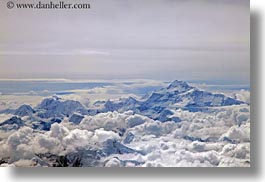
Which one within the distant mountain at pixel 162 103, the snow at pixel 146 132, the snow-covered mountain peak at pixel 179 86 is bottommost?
the snow at pixel 146 132

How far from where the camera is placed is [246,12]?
6.06 ft

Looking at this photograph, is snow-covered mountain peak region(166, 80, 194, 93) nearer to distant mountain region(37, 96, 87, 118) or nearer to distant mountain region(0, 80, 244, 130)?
distant mountain region(0, 80, 244, 130)

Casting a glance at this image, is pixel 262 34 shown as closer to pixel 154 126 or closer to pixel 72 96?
pixel 154 126

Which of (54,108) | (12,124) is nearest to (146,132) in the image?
(54,108)

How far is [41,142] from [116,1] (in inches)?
23.3

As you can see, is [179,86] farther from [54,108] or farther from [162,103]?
[54,108]

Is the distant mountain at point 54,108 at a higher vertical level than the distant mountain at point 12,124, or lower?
higher

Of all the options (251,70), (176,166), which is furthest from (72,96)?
(251,70)

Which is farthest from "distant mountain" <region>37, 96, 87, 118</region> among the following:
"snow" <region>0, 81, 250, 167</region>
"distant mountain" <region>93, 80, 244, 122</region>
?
"distant mountain" <region>93, 80, 244, 122</region>

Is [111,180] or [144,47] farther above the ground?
[144,47]

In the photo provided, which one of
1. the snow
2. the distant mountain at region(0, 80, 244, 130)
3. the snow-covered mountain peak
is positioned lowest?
the snow

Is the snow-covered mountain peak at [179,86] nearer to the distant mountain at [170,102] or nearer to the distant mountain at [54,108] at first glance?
the distant mountain at [170,102]

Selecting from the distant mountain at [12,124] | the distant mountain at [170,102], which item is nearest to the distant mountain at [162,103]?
the distant mountain at [170,102]

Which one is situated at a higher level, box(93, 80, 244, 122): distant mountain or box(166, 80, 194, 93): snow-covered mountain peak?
box(166, 80, 194, 93): snow-covered mountain peak
